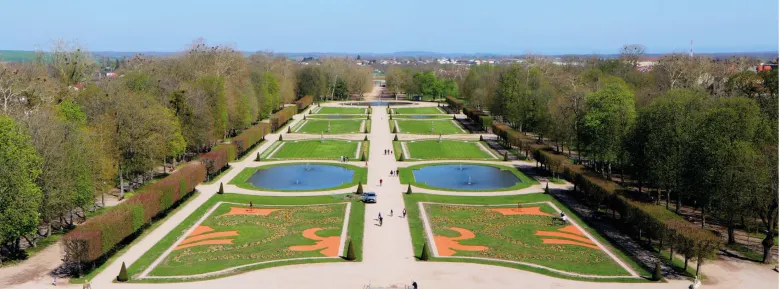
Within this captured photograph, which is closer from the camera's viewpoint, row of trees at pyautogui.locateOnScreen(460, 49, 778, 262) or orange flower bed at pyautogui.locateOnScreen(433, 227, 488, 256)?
row of trees at pyautogui.locateOnScreen(460, 49, 778, 262)

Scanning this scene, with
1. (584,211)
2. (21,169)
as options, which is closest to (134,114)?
(21,169)

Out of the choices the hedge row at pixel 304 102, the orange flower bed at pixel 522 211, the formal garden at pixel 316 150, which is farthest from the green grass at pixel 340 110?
the orange flower bed at pixel 522 211

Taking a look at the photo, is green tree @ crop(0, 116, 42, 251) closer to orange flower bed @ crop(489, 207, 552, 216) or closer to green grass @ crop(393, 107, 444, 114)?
orange flower bed @ crop(489, 207, 552, 216)

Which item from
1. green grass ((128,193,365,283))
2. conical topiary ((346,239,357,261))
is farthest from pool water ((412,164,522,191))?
conical topiary ((346,239,357,261))

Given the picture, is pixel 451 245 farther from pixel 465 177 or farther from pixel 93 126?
pixel 93 126

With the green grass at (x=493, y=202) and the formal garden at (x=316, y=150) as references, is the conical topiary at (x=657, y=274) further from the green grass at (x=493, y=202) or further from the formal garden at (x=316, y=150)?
the formal garden at (x=316, y=150)

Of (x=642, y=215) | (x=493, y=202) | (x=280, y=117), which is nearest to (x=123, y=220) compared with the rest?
(x=493, y=202)
